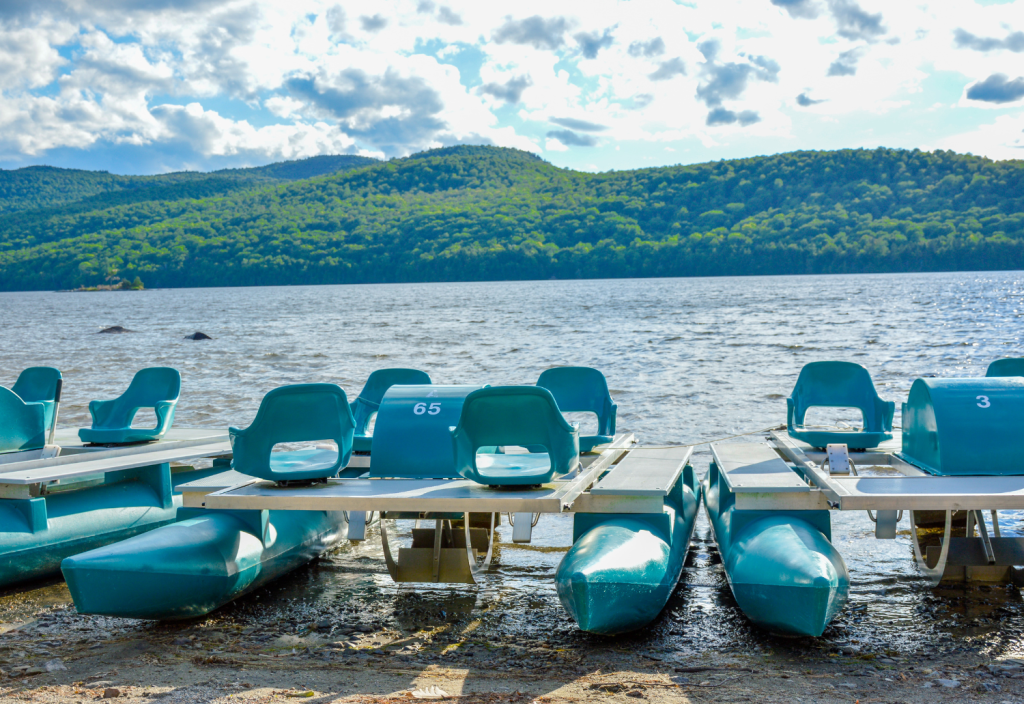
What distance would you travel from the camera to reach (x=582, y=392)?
756 cm

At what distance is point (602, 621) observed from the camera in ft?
14.9

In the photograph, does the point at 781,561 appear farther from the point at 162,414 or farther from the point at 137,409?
the point at 137,409

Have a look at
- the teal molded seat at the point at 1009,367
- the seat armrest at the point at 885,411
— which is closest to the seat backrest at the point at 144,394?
the seat armrest at the point at 885,411

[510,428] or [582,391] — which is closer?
[510,428]

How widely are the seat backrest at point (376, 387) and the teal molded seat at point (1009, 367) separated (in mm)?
4818

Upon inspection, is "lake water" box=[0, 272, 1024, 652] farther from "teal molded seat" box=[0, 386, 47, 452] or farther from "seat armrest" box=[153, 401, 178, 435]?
"seat armrest" box=[153, 401, 178, 435]

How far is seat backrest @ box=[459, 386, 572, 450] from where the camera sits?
4945 mm

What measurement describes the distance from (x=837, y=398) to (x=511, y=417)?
375cm

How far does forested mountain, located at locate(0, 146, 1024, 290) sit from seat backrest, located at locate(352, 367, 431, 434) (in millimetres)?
119232

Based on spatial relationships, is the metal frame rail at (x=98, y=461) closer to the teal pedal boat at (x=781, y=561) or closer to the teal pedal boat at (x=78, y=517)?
the teal pedal boat at (x=78, y=517)

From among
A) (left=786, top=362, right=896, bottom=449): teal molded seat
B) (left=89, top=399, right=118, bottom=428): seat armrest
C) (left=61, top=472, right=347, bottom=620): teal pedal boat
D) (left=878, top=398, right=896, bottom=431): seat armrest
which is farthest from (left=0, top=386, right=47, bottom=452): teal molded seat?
(left=878, top=398, right=896, bottom=431): seat armrest

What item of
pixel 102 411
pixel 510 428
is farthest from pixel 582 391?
pixel 102 411

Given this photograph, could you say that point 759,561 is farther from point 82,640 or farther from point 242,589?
point 82,640

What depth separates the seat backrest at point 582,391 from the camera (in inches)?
295
